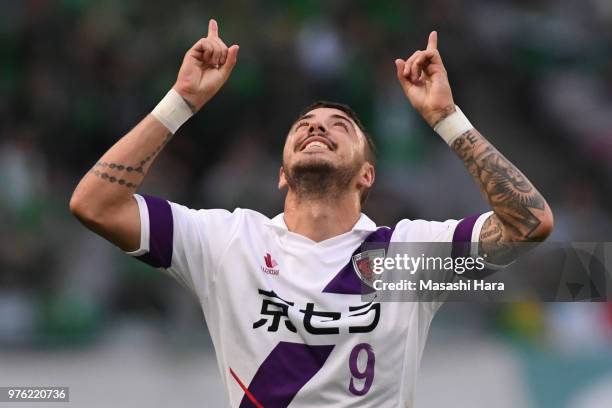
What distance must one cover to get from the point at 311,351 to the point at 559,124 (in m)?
8.34

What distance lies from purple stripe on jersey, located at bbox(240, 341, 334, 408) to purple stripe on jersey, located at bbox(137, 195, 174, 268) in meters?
0.67

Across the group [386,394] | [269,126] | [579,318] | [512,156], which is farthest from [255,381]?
[512,156]

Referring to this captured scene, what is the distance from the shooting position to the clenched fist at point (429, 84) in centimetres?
529

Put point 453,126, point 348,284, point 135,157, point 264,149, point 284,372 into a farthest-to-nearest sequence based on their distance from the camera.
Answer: point 264,149 < point 453,126 < point 348,284 < point 135,157 < point 284,372

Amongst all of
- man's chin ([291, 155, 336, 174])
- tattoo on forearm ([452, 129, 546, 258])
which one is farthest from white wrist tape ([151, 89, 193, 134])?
tattoo on forearm ([452, 129, 546, 258])

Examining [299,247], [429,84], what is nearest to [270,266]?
[299,247]

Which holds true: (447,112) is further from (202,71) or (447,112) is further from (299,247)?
(202,71)

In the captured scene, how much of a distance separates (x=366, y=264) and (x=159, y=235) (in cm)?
99

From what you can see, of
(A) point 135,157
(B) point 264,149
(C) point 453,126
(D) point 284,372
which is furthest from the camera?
(B) point 264,149

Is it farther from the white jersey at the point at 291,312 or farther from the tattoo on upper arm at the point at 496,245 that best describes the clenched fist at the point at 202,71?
the tattoo on upper arm at the point at 496,245

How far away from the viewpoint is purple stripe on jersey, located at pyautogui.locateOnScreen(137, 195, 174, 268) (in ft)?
16.7

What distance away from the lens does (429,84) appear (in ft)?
17.5

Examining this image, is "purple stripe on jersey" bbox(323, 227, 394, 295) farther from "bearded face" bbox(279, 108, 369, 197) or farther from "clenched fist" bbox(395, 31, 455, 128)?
"clenched fist" bbox(395, 31, 455, 128)

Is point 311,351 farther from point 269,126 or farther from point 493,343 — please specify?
point 269,126
